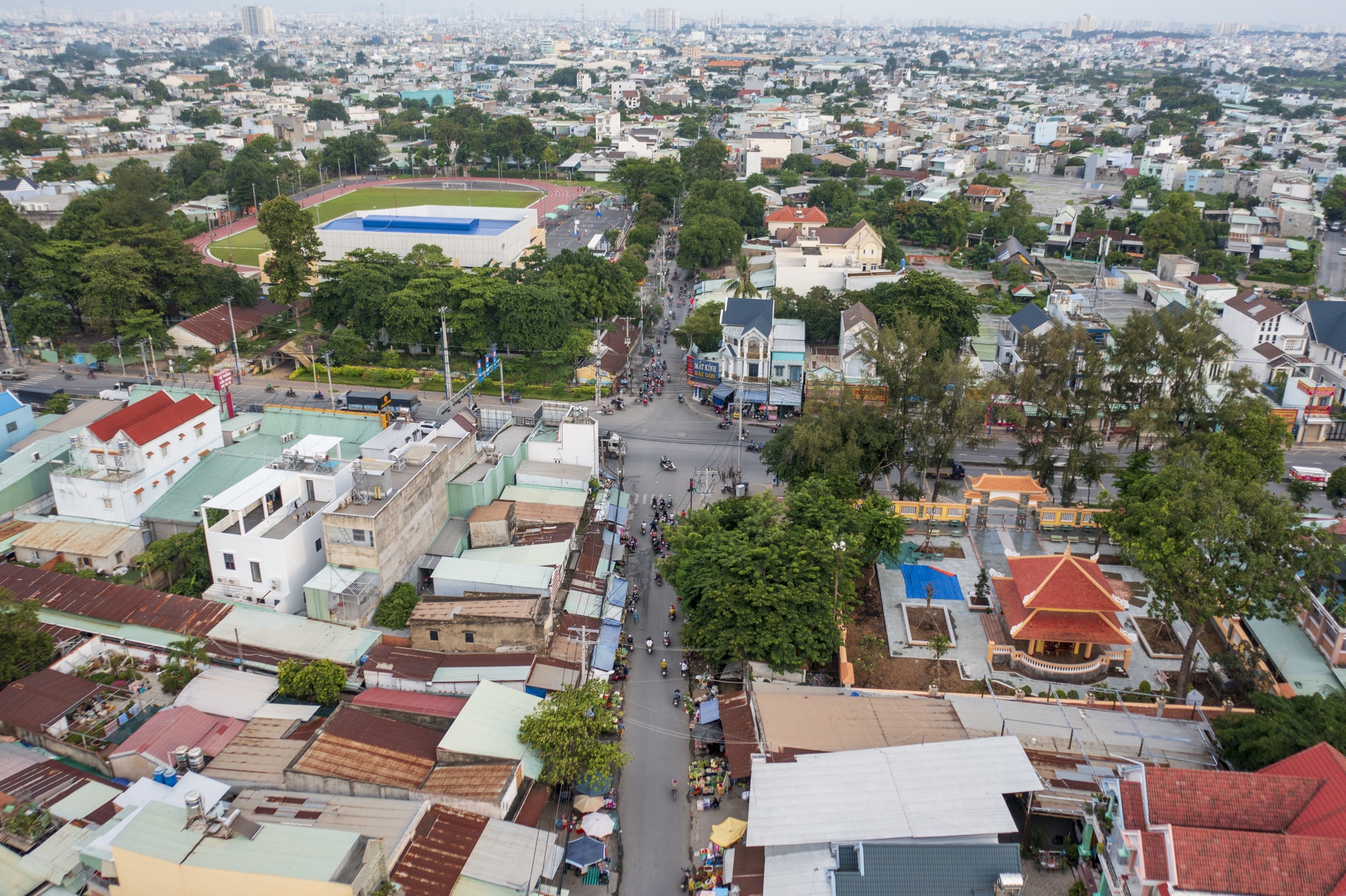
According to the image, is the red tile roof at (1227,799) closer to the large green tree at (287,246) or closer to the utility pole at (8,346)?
the large green tree at (287,246)

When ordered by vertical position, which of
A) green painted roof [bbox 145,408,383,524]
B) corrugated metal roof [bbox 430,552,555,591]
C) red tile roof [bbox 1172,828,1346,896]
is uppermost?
red tile roof [bbox 1172,828,1346,896]

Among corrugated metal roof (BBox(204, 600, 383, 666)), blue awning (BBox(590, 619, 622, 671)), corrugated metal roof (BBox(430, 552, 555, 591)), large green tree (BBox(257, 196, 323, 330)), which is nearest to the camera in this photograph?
corrugated metal roof (BBox(204, 600, 383, 666))

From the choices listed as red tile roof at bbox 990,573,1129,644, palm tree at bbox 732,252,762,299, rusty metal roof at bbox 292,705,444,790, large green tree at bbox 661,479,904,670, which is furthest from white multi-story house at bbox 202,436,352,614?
palm tree at bbox 732,252,762,299

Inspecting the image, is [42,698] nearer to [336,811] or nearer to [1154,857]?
[336,811]

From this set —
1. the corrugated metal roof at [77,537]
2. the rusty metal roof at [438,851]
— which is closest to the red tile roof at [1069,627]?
the rusty metal roof at [438,851]

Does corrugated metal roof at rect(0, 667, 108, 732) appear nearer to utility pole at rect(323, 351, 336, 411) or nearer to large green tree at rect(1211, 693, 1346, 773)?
utility pole at rect(323, 351, 336, 411)

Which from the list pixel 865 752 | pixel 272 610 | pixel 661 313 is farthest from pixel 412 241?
pixel 865 752

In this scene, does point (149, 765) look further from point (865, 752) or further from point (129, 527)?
point (865, 752)
